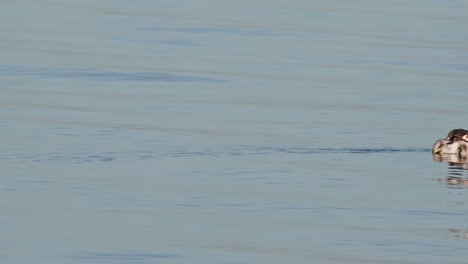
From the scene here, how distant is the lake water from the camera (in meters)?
14.2

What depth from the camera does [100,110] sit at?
22266 mm

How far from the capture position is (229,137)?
20.1m

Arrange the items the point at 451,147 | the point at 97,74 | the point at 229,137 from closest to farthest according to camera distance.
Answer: the point at 451,147 → the point at 229,137 → the point at 97,74

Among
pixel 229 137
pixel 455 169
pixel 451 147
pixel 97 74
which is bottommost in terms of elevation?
pixel 455 169

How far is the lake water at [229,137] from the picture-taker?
557 inches

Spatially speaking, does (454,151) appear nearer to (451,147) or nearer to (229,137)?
(451,147)

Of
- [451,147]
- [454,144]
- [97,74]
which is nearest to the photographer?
[451,147]

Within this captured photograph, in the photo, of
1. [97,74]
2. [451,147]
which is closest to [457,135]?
[451,147]

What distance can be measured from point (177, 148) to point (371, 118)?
164 inches

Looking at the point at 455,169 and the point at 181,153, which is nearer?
the point at 181,153

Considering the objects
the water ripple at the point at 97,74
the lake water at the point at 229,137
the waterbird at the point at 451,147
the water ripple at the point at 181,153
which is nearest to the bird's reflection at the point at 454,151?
the waterbird at the point at 451,147

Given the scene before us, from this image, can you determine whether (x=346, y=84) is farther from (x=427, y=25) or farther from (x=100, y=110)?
(x=427, y=25)

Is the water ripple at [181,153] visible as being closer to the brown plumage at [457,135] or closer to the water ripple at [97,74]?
the brown plumage at [457,135]

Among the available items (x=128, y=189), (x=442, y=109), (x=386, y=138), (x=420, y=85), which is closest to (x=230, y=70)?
(x=420, y=85)
